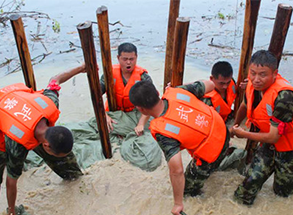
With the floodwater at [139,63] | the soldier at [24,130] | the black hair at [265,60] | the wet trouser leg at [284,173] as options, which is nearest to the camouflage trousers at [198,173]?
the floodwater at [139,63]

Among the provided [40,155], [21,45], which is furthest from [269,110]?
[21,45]

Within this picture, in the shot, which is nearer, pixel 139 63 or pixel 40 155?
pixel 40 155

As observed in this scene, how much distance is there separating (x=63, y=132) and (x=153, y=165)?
1.41 metres

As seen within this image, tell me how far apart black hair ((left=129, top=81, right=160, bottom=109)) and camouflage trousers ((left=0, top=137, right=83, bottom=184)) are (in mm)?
1078

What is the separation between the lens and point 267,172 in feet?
9.62

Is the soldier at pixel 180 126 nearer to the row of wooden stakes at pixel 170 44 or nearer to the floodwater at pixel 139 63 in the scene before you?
the row of wooden stakes at pixel 170 44

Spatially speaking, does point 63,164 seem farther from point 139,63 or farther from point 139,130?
point 139,63

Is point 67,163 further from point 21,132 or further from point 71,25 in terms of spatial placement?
point 71,25

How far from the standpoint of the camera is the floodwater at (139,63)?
10.3 ft

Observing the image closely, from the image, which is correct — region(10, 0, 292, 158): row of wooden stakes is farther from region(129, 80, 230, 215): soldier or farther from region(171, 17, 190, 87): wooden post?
region(129, 80, 230, 215): soldier

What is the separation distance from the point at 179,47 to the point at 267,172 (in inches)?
59.7

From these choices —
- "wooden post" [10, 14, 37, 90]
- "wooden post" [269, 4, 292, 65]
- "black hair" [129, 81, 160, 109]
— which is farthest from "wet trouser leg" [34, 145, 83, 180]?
"wooden post" [269, 4, 292, 65]

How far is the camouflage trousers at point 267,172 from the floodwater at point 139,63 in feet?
0.44

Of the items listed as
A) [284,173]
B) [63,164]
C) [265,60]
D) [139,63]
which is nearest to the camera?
[265,60]
